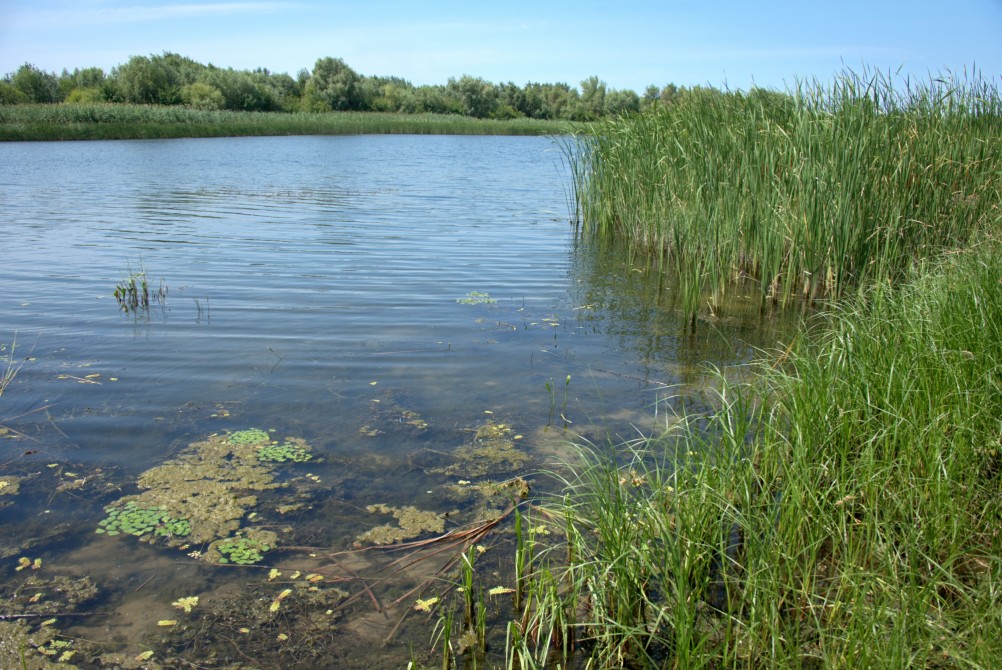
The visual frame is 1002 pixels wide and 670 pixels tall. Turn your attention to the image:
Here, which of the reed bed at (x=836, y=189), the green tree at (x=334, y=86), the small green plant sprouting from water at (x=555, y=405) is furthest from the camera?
the green tree at (x=334, y=86)

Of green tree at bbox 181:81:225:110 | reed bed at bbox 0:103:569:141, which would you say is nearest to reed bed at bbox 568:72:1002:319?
reed bed at bbox 0:103:569:141

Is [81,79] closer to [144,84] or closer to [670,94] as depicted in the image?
[144,84]

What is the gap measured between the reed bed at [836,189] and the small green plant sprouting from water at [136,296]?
5.29m

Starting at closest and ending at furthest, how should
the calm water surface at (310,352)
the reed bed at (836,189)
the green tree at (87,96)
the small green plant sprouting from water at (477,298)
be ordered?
1. the calm water surface at (310,352)
2. the reed bed at (836,189)
3. the small green plant sprouting from water at (477,298)
4. the green tree at (87,96)

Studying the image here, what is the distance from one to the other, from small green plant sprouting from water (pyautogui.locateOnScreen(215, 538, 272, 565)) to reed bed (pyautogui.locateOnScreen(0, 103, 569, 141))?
29.4m

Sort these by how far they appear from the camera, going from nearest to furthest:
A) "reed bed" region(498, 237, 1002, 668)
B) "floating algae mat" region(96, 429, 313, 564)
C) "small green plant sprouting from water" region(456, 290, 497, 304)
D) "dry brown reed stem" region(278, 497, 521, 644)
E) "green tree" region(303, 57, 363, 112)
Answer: "reed bed" region(498, 237, 1002, 668) < "dry brown reed stem" region(278, 497, 521, 644) < "floating algae mat" region(96, 429, 313, 564) < "small green plant sprouting from water" region(456, 290, 497, 304) < "green tree" region(303, 57, 363, 112)

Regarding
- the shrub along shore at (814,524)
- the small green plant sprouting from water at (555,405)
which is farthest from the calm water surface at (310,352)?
the shrub along shore at (814,524)

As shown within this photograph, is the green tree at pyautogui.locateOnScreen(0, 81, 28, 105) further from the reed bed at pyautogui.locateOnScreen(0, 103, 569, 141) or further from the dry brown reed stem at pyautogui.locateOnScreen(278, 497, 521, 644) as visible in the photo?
the dry brown reed stem at pyautogui.locateOnScreen(278, 497, 521, 644)

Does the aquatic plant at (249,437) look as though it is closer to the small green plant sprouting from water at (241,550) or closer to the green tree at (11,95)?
the small green plant sprouting from water at (241,550)

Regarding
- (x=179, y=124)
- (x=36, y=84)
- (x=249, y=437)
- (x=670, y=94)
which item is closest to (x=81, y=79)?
(x=36, y=84)

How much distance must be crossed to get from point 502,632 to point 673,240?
6.56 metres

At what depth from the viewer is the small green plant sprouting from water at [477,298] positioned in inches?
302

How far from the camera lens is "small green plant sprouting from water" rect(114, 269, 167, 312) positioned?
717cm

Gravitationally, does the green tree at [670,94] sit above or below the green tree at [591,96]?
below
